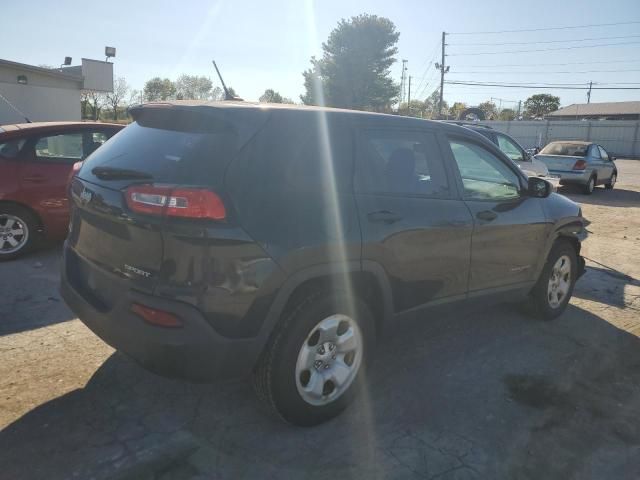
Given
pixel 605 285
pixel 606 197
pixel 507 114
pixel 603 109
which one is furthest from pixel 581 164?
pixel 507 114

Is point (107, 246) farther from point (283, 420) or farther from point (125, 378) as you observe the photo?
point (283, 420)

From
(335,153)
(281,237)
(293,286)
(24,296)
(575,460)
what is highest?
(335,153)

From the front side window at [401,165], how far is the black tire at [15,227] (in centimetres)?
447

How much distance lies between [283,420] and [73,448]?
3.58ft

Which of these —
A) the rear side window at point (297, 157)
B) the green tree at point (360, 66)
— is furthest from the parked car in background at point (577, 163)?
the green tree at point (360, 66)

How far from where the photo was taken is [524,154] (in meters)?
12.1

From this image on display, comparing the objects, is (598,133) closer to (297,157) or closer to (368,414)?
(368,414)

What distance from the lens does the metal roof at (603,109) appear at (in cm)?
6166

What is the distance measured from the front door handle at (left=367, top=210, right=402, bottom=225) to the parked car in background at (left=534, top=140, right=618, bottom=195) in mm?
13722

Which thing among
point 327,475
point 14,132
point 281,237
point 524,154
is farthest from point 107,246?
point 524,154

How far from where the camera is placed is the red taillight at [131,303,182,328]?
2.45 m

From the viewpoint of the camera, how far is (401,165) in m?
3.40

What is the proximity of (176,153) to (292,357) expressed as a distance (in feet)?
4.00

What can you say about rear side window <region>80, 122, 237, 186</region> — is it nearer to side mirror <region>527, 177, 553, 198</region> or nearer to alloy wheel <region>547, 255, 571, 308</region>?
side mirror <region>527, 177, 553, 198</region>
